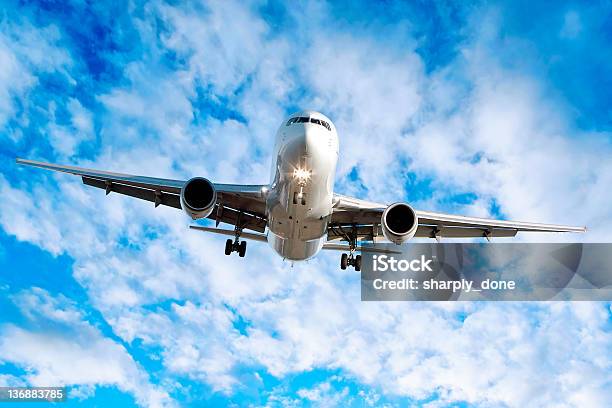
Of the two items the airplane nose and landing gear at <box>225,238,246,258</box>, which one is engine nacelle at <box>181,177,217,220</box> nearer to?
the airplane nose

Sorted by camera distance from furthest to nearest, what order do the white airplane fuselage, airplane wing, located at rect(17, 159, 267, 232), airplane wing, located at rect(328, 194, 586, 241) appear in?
airplane wing, located at rect(328, 194, 586, 241) → airplane wing, located at rect(17, 159, 267, 232) → the white airplane fuselage

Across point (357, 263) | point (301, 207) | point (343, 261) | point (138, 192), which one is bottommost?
point (301, 207)

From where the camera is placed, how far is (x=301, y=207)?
18.5 m

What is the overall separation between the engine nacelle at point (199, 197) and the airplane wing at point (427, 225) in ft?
14.6

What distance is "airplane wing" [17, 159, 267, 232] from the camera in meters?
20.8

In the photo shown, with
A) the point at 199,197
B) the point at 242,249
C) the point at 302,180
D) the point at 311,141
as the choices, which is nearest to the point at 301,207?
the point at 302,180

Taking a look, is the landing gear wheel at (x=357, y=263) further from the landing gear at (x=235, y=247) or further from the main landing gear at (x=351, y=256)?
the landing gear at (x=235, y=247)

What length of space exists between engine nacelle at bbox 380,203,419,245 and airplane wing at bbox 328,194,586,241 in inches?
80.6

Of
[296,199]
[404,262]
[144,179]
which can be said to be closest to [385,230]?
[296,199]

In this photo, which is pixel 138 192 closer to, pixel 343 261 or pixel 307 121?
pixel 343 261

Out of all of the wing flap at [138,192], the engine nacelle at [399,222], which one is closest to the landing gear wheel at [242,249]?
the wing flap at [138,192]

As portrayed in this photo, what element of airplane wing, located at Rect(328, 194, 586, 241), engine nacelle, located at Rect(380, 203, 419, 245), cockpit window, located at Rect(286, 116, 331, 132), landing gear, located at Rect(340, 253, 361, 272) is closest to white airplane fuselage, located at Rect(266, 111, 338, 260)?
cockpit window, located at Rect(286, 116, 331, 132)

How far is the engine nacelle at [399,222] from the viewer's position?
19.0m

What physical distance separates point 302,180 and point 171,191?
6486mm
